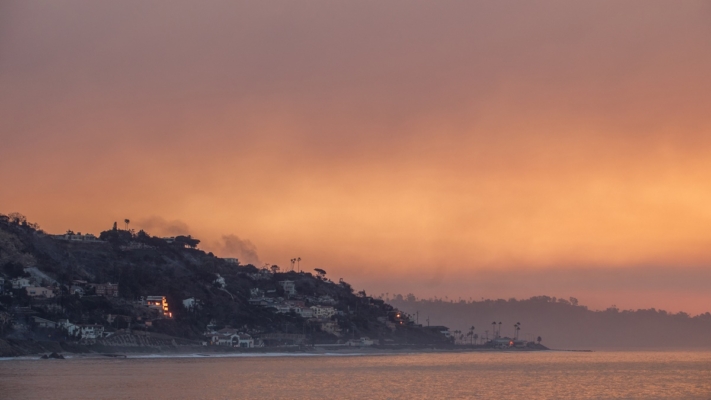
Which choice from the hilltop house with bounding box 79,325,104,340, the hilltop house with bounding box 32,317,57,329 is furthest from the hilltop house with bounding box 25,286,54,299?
the hilltop house with bounding box 32,317,57,329

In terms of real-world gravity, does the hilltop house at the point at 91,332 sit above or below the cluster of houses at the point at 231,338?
below

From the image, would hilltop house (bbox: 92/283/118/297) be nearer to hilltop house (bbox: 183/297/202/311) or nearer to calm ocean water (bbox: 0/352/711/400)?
hilltop house (bbox: 183/297/202/311)

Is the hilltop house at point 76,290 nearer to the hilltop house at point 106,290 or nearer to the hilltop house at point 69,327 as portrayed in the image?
the hilltop house at point 106,290

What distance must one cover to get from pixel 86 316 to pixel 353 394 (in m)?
94.1

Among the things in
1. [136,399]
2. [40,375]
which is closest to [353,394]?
[136,399]

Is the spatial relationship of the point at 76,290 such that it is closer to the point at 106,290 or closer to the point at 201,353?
the point at 106,290

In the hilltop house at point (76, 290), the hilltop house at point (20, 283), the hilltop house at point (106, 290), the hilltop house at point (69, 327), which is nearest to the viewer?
the hilltop house at point (69, 327)

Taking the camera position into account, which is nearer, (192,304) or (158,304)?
(158,304)

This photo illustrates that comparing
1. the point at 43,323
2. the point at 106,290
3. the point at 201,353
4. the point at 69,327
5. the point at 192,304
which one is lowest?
the point at 201,353

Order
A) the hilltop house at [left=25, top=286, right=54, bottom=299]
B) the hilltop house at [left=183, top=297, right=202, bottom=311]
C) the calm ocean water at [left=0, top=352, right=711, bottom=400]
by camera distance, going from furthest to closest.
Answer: the hilltop house at [left=183, top=297, right=202, bottom=311]
the hilltop house at [left=25, top=286, right=54, bottom=299]
the calm ocean water at [left=0, top=352, right=711, bottom=400]

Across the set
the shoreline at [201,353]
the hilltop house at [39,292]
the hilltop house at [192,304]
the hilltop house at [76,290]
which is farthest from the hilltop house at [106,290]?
the shoreline at [201,353]

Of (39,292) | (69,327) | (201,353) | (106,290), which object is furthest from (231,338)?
(69,327)

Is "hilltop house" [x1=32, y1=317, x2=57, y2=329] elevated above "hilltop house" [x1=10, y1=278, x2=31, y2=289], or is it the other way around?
"hilltop house" [x1=10, y1=278, x2=31, y2=289]

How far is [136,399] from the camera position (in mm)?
72000
